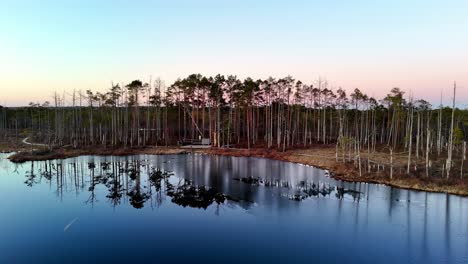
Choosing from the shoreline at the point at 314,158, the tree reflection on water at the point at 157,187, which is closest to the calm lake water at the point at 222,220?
the tree reflection on water at the point at 157,187

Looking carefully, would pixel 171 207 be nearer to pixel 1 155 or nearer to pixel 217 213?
pixel 217 213

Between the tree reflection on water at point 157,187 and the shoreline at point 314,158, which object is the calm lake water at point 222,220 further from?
the shoreline at point 314,158

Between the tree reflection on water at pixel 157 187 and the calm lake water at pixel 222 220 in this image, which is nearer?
the calm lake water at pixel 222 220

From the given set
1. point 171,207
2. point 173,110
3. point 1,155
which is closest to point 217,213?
point 171,207

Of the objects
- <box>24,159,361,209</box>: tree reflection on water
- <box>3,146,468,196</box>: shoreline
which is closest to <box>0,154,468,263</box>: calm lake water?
<box>24,159,361,209</box>: tree reflection on water

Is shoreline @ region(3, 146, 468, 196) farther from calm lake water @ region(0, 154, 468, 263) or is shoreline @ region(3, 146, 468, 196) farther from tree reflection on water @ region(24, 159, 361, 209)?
tree reflection on water @ region(24, 159, 361, 209)

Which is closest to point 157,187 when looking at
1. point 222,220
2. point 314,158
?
point 222,220

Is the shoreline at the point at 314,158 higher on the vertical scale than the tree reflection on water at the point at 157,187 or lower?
higher
